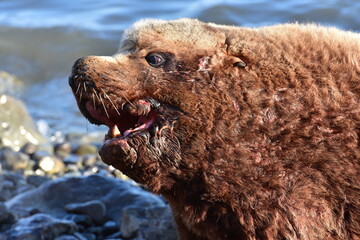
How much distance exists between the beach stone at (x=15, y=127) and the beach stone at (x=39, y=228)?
299 centimetres

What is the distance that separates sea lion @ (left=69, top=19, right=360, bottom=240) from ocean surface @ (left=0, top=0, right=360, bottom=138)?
6.89 meters

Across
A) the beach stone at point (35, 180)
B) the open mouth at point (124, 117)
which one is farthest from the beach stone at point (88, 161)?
the open mouth at point (124, 117)

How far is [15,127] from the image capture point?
873cm

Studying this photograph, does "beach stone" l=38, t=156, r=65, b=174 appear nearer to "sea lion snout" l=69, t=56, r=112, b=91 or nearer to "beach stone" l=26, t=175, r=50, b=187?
"beach stone" l=26, t=175, r=50, b=187

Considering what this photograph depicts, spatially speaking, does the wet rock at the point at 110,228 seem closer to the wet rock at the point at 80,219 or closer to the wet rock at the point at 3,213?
the wet rock at the point at 80,219

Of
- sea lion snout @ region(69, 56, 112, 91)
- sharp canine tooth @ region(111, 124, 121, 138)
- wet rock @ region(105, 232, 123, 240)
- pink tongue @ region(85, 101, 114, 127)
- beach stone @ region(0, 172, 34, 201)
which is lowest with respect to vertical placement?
beach stone @ region(0, 172, 34, 201)

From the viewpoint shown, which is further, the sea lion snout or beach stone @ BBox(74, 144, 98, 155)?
beach stone @ BBox(74, 144, 98, 155)

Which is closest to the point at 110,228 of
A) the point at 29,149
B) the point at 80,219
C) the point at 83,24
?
the point at 80,219

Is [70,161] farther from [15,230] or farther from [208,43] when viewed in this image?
[208,43]

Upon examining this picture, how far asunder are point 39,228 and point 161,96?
2076 mm

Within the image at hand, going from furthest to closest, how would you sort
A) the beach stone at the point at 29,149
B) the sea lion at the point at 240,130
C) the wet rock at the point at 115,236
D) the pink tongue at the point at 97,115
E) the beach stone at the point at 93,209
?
the beach stone at the point at 29,149
the beach stone at the point at 93,209
the wet rock at the point at 115,236
the pink tongue at the point at 97,115
the sea lion at the point at 240,130

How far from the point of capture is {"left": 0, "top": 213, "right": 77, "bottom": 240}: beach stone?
5.35 metres

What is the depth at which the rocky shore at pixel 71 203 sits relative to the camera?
5.47m

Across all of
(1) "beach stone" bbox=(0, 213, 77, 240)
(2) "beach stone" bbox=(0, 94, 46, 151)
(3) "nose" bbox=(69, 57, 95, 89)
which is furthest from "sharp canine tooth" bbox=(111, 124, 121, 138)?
(2) "beach stone" bbox=(0, 94, 46, 151)
